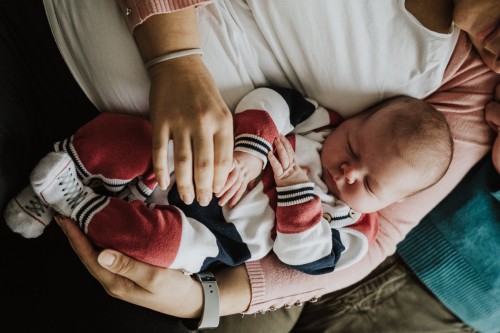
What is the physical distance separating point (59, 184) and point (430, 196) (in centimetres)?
101

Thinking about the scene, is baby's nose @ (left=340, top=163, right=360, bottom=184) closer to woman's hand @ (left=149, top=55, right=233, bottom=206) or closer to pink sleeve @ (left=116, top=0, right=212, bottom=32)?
woman's hand @ (left=149, top=55, right=233, bottom=206)

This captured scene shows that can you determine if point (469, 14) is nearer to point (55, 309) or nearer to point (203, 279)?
point (203, 279)

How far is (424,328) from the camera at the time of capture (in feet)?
4.78

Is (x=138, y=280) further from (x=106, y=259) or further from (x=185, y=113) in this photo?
(x=185, y=113)

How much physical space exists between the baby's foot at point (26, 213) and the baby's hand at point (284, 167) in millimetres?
524

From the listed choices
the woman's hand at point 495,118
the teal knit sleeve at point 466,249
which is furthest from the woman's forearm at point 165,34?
the teal knit sleeve at point 466,249

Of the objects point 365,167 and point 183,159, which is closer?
point 183,159

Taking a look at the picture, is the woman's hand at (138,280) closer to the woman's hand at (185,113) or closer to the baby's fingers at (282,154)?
the woman's hand at (185,113)

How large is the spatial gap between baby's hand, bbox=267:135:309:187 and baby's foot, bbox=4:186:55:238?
1.72 ft

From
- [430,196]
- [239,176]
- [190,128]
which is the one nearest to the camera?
[190,128]

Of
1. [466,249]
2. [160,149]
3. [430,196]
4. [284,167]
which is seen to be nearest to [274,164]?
[284,167]

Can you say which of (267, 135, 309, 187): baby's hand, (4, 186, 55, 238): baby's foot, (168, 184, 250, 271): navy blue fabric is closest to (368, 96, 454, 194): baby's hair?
(267, 135, 309, 187): baby's hand

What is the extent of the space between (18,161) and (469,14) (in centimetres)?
101

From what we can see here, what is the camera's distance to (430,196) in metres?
1.27
